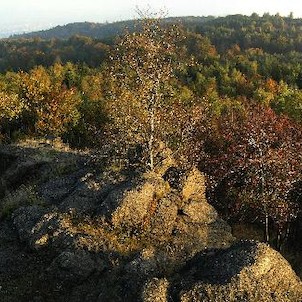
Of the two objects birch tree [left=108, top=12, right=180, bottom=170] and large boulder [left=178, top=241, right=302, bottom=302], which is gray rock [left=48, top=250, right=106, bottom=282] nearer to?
large boulder [left=178, top=241, right=302, bottom=302]

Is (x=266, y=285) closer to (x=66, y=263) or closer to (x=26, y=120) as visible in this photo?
(x=66, y=263)

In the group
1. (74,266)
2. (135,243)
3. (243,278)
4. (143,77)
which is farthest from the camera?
(143,77)

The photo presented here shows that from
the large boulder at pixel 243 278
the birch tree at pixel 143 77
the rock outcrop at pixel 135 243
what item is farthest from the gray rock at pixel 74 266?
the birch tree at pixel 143 77

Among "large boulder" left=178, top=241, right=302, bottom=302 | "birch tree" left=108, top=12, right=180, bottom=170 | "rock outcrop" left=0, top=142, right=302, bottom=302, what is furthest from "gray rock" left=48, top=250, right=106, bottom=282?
"birch tree" left=108, top=12, right=180, bottom=170

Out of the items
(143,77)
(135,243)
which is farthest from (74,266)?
(143,77)

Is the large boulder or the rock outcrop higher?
the large boulder

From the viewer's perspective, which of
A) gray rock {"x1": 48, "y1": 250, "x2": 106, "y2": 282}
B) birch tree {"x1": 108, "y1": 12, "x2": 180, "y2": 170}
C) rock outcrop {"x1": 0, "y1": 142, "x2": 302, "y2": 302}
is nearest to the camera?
rock outcrop {"x1": 0, "y1": 142, "x2": 302, "y2": 302}

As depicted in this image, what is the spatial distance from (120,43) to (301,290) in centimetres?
1604

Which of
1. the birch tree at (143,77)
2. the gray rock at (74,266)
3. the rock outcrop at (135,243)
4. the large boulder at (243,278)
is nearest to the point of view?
the large boulder at (243,278)

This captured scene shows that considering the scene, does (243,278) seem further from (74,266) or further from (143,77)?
(143,77)

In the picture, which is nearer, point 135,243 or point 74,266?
point 74,266

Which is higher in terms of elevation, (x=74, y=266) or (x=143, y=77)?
(x=143, y=77)

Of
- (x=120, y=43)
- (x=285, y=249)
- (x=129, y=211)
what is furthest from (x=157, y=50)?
(x=285, y=249)

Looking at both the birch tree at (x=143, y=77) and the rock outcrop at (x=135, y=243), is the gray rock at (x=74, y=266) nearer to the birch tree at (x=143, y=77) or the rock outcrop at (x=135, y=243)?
the rock outcrop at (x=135, y=243)
